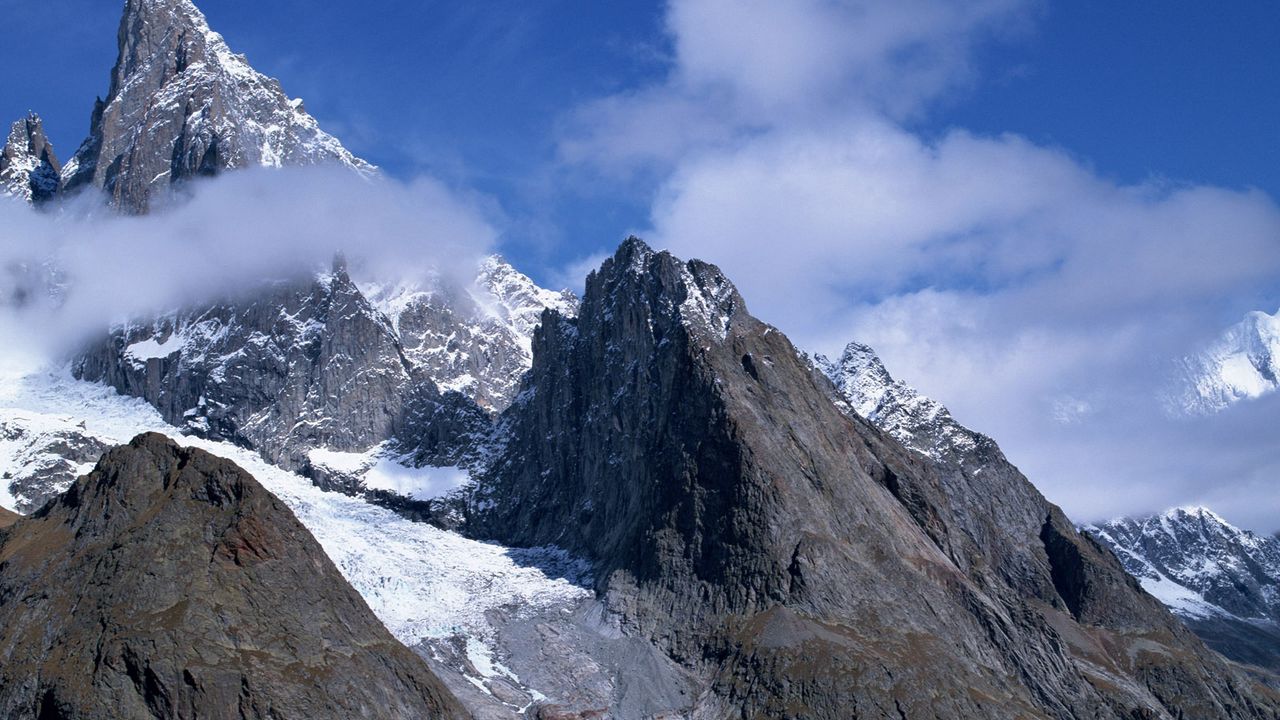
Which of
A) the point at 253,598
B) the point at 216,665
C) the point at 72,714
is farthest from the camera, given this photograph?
the point at 253,598

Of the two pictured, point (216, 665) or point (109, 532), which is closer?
point (216, 665)

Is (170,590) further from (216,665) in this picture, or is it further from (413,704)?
(413,704)

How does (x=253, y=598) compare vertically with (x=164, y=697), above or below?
above

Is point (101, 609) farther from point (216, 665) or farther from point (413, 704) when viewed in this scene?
point (413, 704)

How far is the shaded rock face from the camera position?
554 ft

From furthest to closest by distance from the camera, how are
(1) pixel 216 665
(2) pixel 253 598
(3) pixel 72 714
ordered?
(2) pixel 253 598
(1) pixel 216 665
(3) pixel 72 714

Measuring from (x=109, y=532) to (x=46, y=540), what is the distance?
28.2 feet

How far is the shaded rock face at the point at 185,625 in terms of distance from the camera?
168750mm

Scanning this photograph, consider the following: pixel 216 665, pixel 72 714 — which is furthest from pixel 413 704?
pixel 72 714

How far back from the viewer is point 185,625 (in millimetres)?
177125

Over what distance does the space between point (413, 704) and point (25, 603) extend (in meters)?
47.3

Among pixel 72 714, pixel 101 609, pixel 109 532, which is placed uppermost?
pixel 109 532

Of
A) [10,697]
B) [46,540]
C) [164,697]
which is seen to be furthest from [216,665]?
[46,540]

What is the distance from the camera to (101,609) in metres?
179
